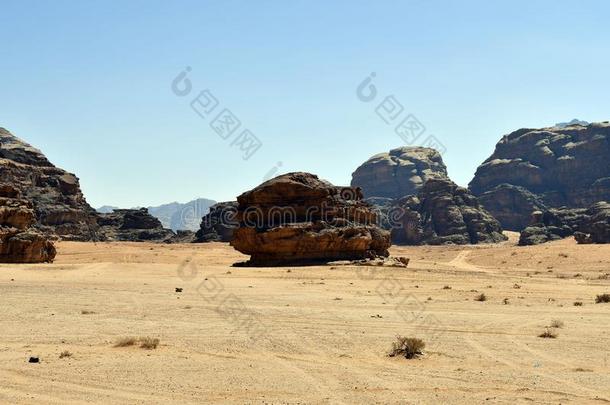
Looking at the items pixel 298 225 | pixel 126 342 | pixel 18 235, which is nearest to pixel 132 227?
pixel 18 235

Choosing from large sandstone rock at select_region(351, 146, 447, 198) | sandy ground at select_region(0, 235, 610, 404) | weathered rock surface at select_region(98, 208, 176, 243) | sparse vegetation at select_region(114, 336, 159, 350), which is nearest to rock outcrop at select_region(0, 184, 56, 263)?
sandy ground at select_region(0, 235, 610, 404)

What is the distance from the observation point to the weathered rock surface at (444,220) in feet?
324

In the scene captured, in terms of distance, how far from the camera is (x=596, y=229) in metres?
72.9

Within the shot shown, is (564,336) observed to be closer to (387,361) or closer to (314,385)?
(387,361)

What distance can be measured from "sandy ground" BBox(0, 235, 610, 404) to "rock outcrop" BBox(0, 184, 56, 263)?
37.5 ft

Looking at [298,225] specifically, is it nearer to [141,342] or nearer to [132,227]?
[141,342]

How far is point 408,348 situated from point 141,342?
499 centimetres

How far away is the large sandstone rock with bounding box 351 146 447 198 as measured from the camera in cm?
16712

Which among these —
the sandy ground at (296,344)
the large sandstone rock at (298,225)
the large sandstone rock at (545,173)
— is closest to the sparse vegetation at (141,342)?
the sandy ground at (296,344)

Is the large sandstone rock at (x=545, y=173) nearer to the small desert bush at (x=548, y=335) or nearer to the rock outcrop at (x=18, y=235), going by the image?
the rock outcrop at (x=18, y=235)

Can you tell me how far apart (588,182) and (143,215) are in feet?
292

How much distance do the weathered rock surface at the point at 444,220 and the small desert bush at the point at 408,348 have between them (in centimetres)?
8784

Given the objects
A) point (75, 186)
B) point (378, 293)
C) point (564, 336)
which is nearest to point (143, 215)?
point (75, 186)

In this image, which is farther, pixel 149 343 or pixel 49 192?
pixel 49 192
